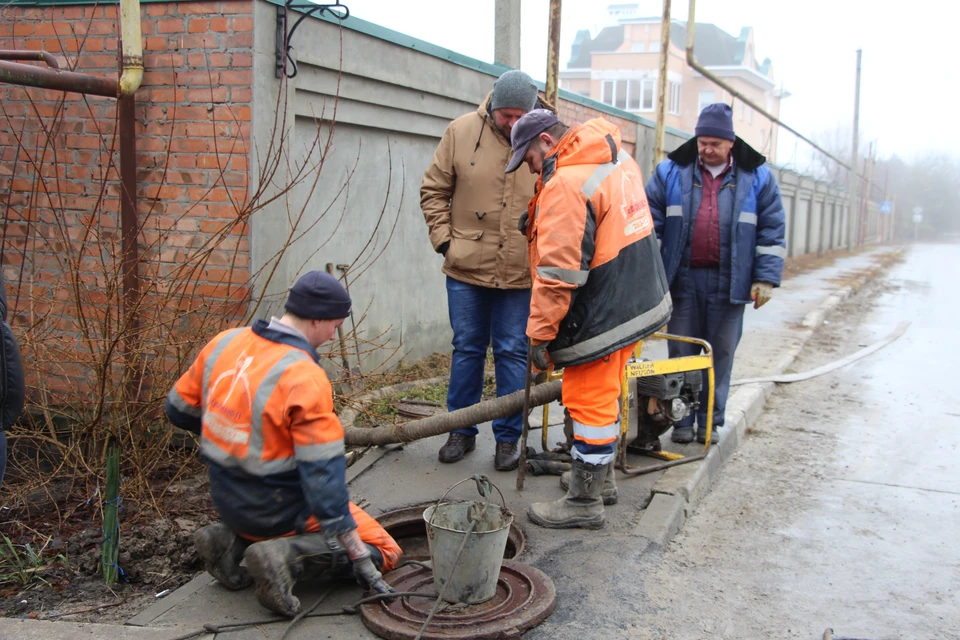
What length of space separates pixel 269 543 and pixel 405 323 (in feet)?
15.5

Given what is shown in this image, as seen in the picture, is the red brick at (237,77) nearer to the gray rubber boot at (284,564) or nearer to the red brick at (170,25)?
the red brick at (170,25)

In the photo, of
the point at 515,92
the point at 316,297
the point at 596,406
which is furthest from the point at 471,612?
the point at 515,92

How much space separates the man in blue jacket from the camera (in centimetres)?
543

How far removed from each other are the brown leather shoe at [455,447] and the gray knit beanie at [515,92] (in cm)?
198

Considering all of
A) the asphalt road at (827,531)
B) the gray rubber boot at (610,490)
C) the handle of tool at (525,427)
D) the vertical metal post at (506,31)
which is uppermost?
the vertical metal post at (506,31)

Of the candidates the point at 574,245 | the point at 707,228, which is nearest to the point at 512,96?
the point at 574,245

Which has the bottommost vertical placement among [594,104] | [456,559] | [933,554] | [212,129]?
[933,554]

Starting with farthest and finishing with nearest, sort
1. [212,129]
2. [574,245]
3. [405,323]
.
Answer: [405,323] < [212,129] < [574,245]

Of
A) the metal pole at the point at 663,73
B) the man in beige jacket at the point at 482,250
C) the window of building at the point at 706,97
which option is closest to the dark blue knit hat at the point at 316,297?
the man in beige jacket at the point at 482,250

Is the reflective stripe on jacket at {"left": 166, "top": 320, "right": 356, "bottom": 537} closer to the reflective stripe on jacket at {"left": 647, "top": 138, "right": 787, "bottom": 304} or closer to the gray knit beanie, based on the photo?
the gray knit beanie

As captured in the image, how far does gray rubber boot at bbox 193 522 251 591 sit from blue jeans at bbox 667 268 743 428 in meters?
3.24

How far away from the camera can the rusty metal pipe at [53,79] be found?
4.45 meters

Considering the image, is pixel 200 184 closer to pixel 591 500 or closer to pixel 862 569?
pixel 591 500

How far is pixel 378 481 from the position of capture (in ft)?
16.2
